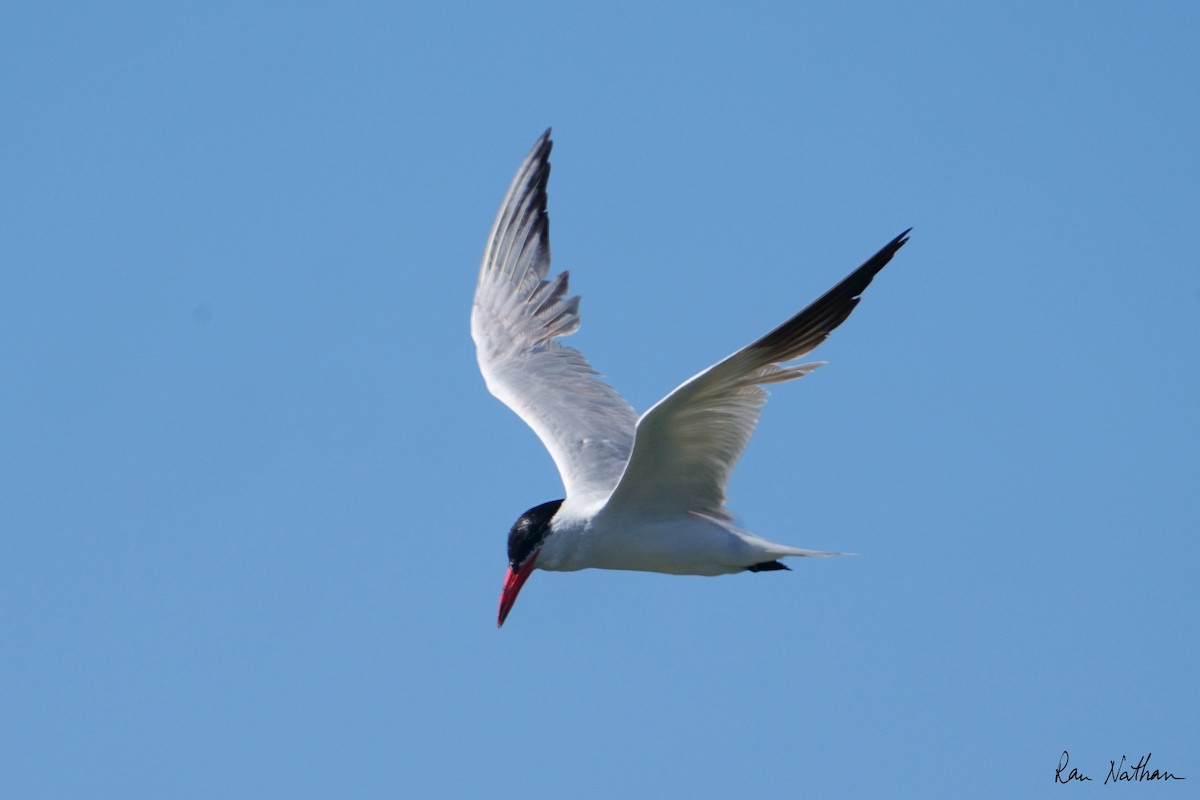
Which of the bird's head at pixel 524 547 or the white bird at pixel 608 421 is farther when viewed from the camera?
the bird's head at pixel 524 547

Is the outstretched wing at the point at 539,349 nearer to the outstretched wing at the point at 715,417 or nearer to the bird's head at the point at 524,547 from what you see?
the bird's head at the point at 524,547

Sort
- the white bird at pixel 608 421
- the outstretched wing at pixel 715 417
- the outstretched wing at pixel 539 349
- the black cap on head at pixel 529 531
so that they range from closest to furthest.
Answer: the outstretched wing at pixel 715 417, the white bird at pixel 608 421, the black cap on head at pixel 529 531, the outstretched wing at pixel 539 349

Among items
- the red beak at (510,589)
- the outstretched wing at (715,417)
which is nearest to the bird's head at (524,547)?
the red beak at (510,589)

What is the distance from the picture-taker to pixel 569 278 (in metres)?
12.7

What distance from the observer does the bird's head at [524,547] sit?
9.66 m

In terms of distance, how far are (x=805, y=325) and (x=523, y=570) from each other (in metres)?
2.71

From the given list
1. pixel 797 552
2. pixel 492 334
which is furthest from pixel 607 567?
pixel 492 334

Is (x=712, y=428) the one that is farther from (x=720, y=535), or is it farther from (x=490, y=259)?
(x=490, y=259)

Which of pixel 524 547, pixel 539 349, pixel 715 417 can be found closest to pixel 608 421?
pixel 539 349

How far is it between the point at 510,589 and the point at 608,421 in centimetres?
184

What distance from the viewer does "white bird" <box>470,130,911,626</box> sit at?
27.3 ft

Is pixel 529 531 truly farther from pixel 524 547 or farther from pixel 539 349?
pixel 539 349

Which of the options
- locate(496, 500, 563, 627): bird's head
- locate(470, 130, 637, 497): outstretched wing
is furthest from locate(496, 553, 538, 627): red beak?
locate(470, 130, 637, 497): outstretched wing

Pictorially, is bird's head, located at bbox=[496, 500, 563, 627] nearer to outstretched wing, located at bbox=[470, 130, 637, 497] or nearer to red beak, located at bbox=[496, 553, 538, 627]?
red beak, located at bbox=[496, 553, 538, 627]
